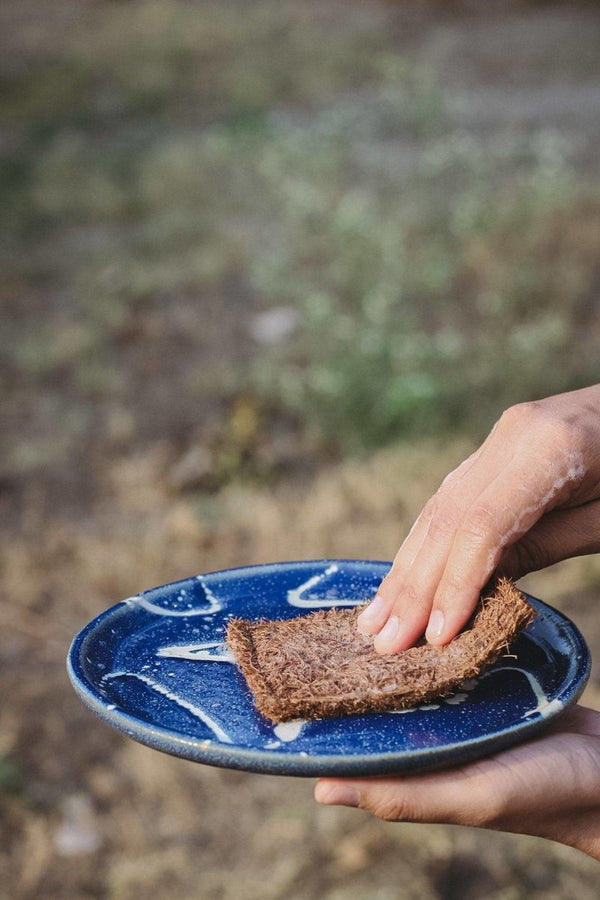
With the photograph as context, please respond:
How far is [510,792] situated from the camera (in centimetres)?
129

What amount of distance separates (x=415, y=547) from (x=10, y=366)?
13.0ft

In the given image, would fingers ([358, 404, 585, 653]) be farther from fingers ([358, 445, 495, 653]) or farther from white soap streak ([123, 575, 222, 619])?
white soap streak ([123, 575, 222, 619])

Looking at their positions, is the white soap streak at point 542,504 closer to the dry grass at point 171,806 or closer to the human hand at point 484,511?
the human hand at point 484,511

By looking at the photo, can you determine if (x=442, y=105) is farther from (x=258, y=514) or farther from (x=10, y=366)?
(x=258, y=514)

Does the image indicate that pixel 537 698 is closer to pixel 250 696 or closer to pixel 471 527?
pixel 471 527

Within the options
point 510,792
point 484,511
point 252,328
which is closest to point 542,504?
point 484,511

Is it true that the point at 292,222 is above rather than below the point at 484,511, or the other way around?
below

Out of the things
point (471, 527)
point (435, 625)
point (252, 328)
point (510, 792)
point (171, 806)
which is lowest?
point (171, 806)

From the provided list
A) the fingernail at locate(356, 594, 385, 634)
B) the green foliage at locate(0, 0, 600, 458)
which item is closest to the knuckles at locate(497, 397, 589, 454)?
the fingernail at locate(356, 594, 385, 634)

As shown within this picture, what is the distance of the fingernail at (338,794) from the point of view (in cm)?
124

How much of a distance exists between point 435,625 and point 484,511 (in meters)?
0.20

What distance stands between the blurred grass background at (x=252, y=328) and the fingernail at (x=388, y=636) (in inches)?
45.2

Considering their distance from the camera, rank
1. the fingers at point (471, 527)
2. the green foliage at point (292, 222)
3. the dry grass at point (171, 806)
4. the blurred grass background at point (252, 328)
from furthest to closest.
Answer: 1. the green foliage at point (292, 222)
2. the blurred grass background at point (252, 328)
3. the dry grass at point (171, 806)
4. the fingers at point (471, 527)

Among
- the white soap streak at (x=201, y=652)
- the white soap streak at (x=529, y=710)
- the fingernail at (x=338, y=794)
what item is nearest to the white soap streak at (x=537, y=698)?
the white soap streak at (x=529, y=710)
